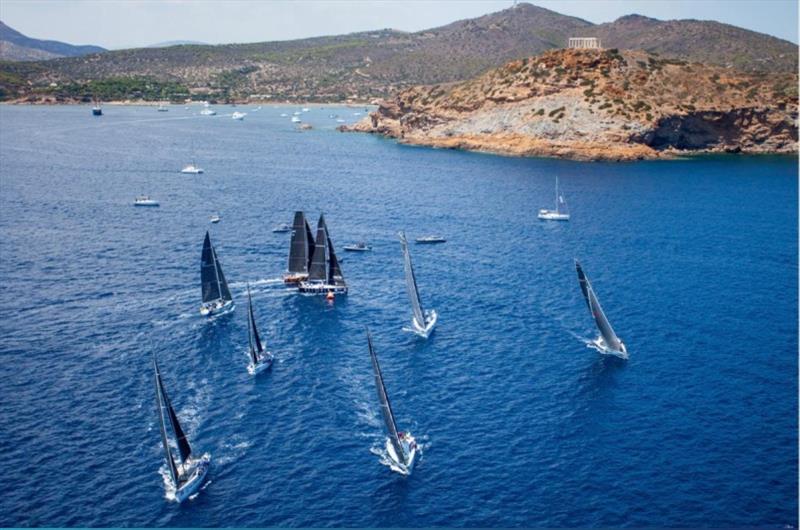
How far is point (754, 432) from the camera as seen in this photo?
210 feet

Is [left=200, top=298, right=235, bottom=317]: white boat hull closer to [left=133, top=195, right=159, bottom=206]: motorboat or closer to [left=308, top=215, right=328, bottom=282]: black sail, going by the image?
[left=308, top=215, right=328, bottom=282]: black sail

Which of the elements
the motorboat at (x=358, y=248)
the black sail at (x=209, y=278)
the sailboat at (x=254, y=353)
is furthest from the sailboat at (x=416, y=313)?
the motorboat at (x=358, y=248)

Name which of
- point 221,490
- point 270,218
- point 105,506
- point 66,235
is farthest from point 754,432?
point 66,235

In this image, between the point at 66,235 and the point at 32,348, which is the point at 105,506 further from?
the point at 66,235

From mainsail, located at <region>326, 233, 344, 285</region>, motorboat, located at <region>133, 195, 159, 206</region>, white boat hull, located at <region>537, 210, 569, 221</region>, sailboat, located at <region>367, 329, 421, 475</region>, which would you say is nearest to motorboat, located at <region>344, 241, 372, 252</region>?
mainsail, located at <region>326, 233, 344, 285</region>

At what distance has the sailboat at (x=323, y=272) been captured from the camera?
96188 mm

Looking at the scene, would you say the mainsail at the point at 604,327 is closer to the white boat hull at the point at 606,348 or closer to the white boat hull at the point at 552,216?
the white boat hull at the point at 606,348

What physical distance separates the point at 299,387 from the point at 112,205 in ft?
283

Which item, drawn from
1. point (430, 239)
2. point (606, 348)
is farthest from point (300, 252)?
point (606, 348)

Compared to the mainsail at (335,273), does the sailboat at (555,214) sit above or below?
above

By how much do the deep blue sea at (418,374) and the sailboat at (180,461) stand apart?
1.18 meters

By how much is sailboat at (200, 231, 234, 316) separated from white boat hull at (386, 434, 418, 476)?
3561 centimetres

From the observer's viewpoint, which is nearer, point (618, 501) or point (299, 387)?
point (618, 501)

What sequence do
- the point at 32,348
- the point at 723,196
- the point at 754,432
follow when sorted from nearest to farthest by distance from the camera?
the point at 754,432 < the point at 32,348 < the point at 723,196
